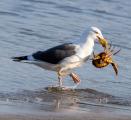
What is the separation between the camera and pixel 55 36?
41.9 ft

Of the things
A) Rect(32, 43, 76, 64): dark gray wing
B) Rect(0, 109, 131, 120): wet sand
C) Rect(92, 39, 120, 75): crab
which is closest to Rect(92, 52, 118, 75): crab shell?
Rect(92, 39, 120, 75): crab

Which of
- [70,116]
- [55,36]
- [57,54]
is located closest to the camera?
[70,116]

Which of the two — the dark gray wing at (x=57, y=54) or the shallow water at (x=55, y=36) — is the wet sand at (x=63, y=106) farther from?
the dark gray wing at (x=57, y=54)

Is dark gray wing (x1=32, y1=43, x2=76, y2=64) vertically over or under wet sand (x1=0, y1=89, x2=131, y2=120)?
over

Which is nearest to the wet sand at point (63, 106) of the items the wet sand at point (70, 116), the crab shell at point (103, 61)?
→ the wet sand at point (70, 116)

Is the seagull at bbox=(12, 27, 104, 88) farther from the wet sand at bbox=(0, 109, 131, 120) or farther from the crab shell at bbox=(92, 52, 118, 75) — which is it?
the wet sand at bbox=(0, 109, 131, 120)

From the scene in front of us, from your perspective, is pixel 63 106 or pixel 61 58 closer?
pixel 63 106

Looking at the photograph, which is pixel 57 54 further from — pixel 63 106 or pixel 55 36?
pixel 55 36

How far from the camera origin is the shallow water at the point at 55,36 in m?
9.44

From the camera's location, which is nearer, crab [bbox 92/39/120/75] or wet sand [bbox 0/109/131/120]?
wet sand [bbox 0/109/131/120]

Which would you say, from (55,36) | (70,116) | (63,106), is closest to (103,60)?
(63,106)

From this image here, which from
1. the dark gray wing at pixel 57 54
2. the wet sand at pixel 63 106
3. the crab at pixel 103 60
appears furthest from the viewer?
the crab at pixel 103 60

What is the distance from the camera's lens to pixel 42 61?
32.6ft

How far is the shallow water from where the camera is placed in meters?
9.44
